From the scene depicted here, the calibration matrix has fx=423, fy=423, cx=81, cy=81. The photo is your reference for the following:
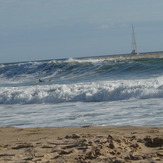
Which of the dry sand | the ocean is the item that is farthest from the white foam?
the dry sand

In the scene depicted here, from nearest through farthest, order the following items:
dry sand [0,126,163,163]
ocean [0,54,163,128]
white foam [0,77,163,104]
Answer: dry sand [0,126,163,163] < ocean [0,54,163,128] < white foam [0,77,163,104]

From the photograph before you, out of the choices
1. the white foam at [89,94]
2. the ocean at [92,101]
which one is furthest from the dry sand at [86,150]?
the white foam at [89,94]

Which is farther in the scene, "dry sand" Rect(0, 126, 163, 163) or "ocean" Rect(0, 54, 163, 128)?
"ocean" Rect(0, 54, 163, 128)

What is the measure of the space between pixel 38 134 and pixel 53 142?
1322mm

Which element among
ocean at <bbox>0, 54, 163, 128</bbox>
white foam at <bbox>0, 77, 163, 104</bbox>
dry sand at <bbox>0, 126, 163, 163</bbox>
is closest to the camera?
dry sand at <bbox>0, 126, 163, 163</bbox>

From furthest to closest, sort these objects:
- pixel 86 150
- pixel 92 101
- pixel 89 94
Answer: pixel 89 94, pixel 92 101, pixel 86 150

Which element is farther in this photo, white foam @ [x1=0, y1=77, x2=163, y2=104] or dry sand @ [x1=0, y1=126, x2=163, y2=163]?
white foam @ [x1=0, y1=77, x2=163, y2=104]

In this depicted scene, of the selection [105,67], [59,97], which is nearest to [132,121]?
[59,97]

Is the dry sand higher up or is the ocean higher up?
the ocean

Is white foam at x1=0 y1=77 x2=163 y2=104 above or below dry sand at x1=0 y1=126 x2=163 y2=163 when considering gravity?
above

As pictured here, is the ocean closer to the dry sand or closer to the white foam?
the white foam

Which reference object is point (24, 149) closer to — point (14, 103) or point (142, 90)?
point (142, 90)

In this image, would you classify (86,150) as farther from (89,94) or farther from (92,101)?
(89,94)

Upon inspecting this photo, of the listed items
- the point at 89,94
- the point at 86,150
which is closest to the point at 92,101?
the point at 89,94
